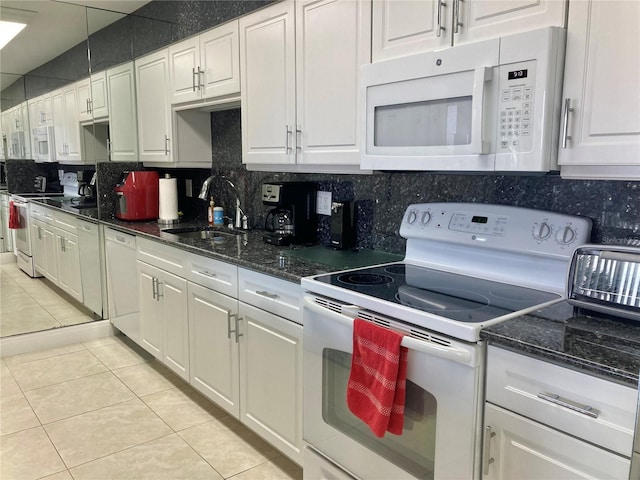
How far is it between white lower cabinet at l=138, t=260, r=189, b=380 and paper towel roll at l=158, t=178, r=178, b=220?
20.6 inches

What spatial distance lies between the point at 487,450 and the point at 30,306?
376 centimetres

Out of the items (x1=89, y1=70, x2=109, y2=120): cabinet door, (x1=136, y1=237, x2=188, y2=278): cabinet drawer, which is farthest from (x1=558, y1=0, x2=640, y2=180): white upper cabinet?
(x1=89, y1=70, x2=109, y2=120): cabinet door

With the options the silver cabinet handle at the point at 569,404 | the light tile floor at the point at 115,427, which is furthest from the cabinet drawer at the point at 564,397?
the light tile floor at the point at 115,427

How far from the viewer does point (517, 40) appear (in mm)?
1503

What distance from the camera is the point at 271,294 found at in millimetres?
2115

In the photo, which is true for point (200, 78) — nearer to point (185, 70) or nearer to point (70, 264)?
point (185, 70)

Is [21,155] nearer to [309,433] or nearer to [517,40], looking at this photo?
[309,433]

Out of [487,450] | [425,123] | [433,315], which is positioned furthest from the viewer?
[425,123]

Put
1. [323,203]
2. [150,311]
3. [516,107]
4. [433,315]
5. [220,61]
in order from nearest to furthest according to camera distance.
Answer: [433,315] < [516,107] < [323,203] < [220,61] < [150,311]

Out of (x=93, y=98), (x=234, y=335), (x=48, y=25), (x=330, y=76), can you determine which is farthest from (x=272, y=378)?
(x=48, y=25)

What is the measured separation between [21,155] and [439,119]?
10.6 feet

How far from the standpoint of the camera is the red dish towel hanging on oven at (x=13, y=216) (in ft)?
12.4

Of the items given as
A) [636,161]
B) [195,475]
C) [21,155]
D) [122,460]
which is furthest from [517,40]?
[21,155]

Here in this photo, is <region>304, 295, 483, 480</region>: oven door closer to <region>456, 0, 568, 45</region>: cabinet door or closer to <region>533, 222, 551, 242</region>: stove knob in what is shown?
<region>533, 222, 551, 242</region>: stove knob
